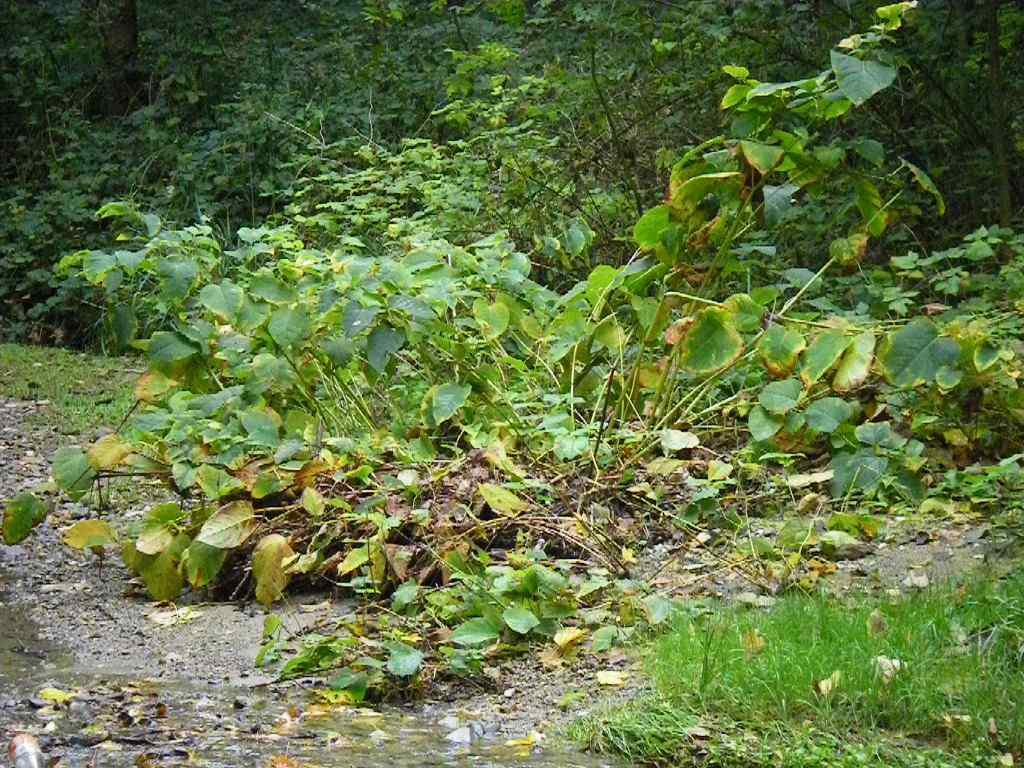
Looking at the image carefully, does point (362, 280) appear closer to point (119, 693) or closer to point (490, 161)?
point (119, 693)

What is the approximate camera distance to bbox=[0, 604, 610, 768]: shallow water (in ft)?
11.7

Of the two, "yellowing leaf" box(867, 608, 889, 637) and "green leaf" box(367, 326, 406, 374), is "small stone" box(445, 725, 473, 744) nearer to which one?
"yellowing leaf" box(867, 608, 889, 637)

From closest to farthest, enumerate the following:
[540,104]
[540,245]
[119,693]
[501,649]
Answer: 1. [119,693]
2. [501,649]
3. [540,245]
4. [540,104]

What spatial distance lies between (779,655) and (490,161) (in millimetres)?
6555

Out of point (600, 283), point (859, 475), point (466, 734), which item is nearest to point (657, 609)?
point (466, 734)

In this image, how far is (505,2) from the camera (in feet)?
31.5

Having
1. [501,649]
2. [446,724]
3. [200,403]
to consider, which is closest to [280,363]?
[200,403]

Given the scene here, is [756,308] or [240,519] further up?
Answer: [756,308]

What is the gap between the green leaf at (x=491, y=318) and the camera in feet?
20.0

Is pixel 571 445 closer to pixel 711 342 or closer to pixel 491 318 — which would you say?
pixel 711 342

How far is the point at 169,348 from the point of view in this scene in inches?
232

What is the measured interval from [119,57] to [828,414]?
11342mm

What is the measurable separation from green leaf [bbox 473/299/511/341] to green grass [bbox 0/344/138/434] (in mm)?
3015

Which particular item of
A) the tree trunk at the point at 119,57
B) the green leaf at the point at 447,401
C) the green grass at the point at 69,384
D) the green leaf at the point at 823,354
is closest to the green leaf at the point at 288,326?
the green leaf at the point at 447,401
